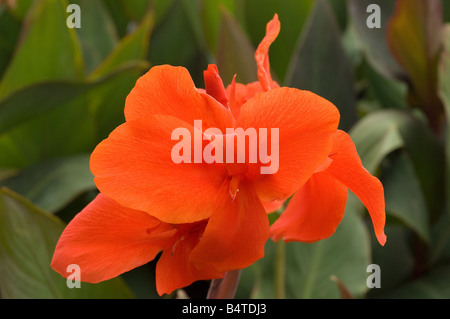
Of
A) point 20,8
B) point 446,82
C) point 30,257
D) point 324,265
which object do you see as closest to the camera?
point 30,257

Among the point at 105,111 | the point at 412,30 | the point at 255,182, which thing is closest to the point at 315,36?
the point at 412,30

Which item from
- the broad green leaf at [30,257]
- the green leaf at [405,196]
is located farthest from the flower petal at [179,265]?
the green leaf at [405,196]

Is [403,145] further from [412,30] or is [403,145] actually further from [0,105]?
[0,105]

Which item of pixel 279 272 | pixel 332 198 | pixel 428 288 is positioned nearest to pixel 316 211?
pixel 332 198

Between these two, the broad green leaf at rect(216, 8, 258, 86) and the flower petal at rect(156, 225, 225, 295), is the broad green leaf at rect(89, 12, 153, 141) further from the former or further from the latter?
the flower petal at rect(156, 225, 225, 295)

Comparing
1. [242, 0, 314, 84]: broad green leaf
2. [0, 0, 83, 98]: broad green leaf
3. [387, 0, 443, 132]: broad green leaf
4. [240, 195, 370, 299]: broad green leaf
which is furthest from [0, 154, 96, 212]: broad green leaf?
[387, 0, 443, 132]: broad green leaf

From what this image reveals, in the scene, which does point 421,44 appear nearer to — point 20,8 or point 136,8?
point 136,8
